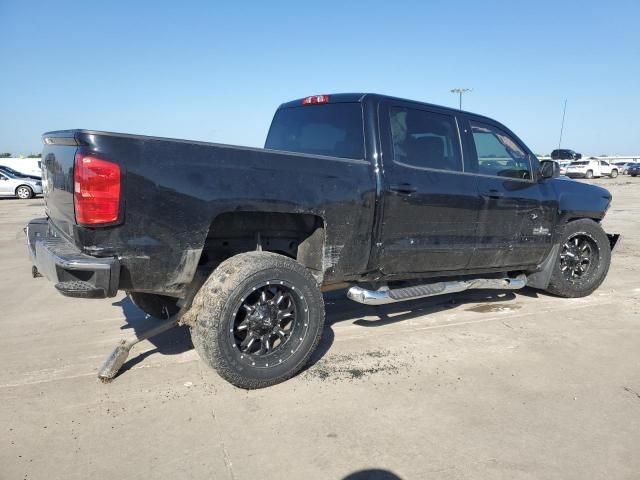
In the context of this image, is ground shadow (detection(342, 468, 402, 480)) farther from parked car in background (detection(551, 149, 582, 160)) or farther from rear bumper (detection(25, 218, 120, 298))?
parked car in background (detection(551, 149, 582, 160))

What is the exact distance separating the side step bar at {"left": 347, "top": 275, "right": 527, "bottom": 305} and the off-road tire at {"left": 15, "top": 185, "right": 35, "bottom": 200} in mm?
22314

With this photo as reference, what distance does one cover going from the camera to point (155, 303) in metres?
4.21

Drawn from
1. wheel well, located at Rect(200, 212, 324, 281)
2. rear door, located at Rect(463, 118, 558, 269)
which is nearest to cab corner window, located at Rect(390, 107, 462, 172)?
rear door, located at Rect(463, 118, 558, 269)

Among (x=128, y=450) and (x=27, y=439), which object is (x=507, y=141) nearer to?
(x=128, y=450)

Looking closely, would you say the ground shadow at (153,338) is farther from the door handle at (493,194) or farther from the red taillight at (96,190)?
the door handle at (493,194)

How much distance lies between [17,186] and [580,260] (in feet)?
75.0

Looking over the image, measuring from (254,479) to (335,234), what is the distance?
175cm

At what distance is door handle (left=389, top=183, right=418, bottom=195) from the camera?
3.84 metres

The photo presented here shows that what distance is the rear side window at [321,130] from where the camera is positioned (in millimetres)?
4004

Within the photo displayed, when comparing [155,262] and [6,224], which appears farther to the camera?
[6,224]

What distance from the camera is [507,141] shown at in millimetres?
4949

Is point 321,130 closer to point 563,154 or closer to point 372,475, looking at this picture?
point 372,475

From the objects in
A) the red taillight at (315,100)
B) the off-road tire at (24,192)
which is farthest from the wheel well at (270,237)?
the off-road tire at (24,192)

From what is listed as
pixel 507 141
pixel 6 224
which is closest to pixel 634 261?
pixel 507 141
